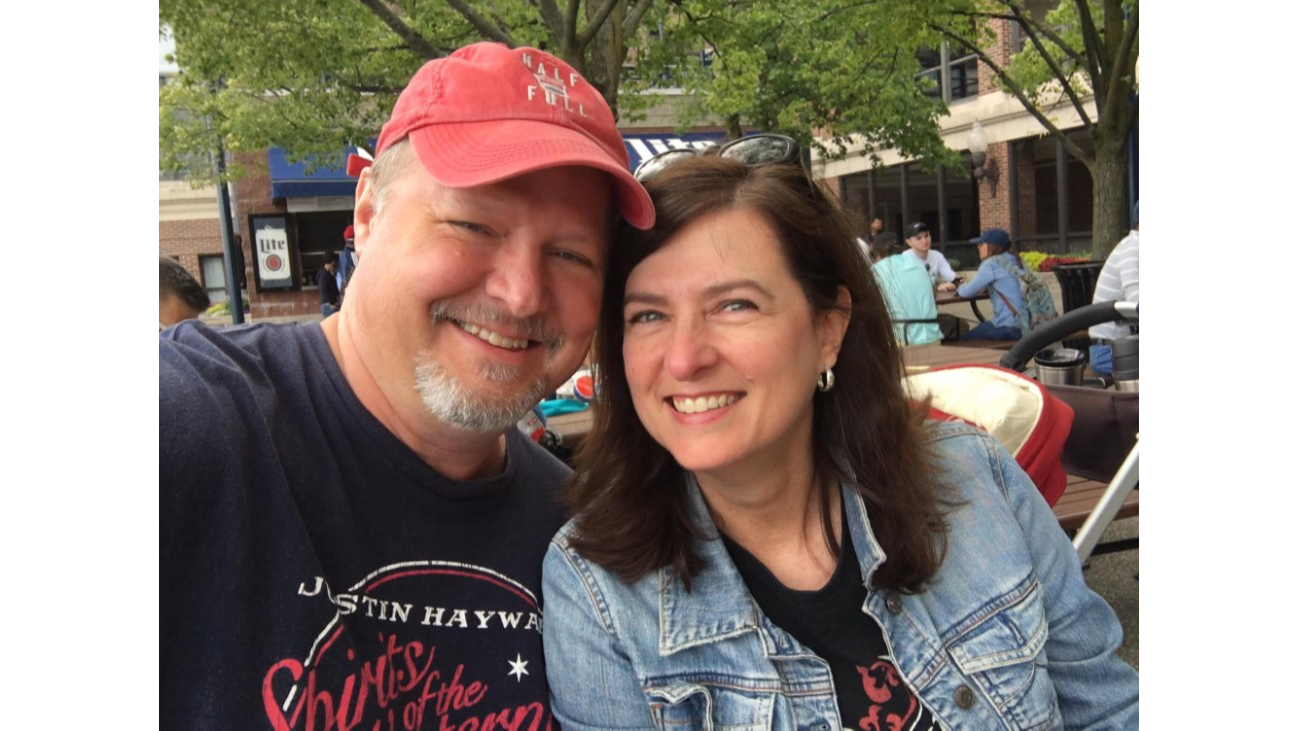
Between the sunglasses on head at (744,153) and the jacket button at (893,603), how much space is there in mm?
1000

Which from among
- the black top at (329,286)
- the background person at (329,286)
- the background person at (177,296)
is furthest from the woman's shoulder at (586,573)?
the black top at (329,286)

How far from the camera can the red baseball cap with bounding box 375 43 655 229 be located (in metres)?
1.71

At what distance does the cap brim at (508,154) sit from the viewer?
5.55 ft

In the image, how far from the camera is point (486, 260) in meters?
1.79

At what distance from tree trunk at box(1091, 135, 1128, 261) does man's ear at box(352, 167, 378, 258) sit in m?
10.9

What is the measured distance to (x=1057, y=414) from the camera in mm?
2566

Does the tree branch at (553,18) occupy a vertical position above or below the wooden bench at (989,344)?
above

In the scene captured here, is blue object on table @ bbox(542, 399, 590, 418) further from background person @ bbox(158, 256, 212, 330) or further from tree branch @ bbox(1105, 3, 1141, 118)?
tree branch @ bbox(1105, 3, 1141, 118)

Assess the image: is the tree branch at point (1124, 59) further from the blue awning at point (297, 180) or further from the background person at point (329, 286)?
the blue awning at point (297, 180)

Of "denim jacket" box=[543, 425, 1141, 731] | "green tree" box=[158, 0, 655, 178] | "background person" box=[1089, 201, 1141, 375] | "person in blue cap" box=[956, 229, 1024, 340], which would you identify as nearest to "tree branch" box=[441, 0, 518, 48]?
"green tree" box=[158, 0, 655, 178]

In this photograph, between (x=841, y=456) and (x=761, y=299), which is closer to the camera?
(x=761, y=299)
